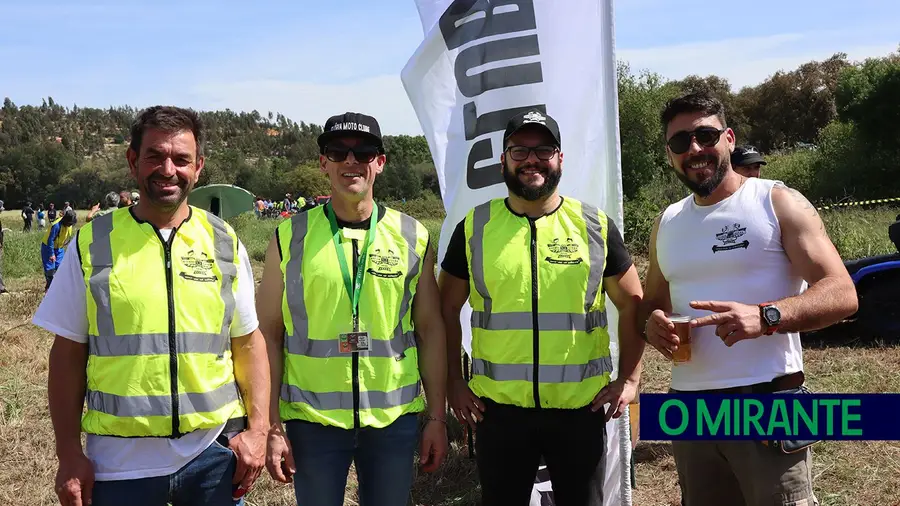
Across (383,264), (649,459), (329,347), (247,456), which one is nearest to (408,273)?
(383,264)

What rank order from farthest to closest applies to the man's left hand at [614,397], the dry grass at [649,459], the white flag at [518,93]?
1. the dry grass at [649,459]
2. the white flag at [518,93]
3. the man's left hand at [614,397]

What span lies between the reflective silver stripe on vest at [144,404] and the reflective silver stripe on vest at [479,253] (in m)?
1.15

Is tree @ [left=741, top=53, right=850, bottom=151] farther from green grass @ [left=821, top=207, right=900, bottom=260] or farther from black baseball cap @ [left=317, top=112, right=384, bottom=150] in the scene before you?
black baseball cap @ [left=317, top=112, right=384, bottom=150]

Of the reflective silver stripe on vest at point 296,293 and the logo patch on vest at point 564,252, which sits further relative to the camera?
the logo patch on vest at point 564,252

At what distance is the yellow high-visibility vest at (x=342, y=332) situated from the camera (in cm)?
268

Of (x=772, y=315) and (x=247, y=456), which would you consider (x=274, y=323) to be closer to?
(x=247, y=456)

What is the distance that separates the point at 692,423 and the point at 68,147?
106602 mm

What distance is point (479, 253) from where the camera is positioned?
9.71ft

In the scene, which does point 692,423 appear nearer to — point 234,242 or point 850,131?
point 234,242

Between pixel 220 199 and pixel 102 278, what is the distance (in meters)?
11.1

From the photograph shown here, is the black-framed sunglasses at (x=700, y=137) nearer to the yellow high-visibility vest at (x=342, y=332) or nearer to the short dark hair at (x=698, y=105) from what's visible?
the short dark hair at (x=698, y=105)

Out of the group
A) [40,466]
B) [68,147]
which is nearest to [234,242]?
[40,466]

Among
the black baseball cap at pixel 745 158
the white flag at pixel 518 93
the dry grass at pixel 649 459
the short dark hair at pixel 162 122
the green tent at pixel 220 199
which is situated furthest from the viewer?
the green tent at pixel 220 199

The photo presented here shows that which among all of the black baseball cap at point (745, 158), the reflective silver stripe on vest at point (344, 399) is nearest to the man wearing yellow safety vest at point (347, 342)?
the reflective silver stripe on vest at point (344, 399)
